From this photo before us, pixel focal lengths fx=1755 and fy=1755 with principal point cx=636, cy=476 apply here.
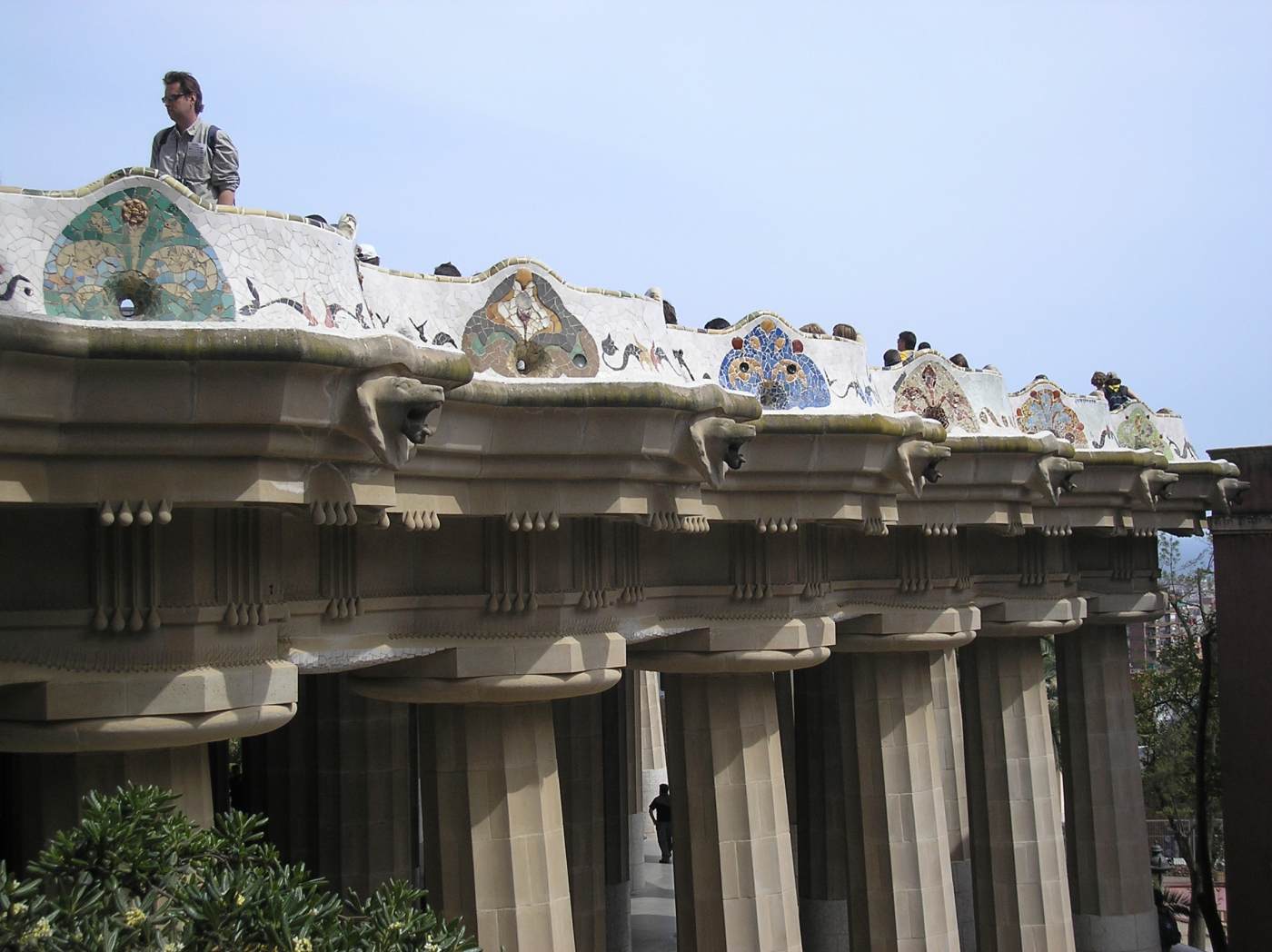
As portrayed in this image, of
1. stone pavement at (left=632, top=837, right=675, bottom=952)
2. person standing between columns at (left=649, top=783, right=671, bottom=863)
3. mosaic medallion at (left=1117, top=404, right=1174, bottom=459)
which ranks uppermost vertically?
mosaic medallion at (left=1117, top=404, right=1174, bottom=459)

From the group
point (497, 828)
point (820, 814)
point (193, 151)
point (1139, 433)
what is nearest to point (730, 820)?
point (497, 828)

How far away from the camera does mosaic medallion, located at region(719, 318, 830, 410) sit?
18125 millimetres

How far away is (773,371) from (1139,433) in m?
13.7

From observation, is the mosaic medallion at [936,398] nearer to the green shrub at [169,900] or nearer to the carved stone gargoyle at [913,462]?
the carved stone gargoyle at [913,462]

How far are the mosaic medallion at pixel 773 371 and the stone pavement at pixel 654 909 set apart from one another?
15591 millimetres

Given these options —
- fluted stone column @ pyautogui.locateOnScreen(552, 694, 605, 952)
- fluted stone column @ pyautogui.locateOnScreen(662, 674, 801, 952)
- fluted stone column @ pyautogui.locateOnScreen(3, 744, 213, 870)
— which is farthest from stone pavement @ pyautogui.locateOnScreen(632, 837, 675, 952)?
fluted stone column @ pyautogui.locateOnScreen(3, 744, 213, 870)

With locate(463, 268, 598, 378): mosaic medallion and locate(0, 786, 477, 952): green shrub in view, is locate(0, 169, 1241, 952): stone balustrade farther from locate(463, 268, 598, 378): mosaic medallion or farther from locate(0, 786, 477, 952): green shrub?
locate(0, 786, 477, 952): green shrub

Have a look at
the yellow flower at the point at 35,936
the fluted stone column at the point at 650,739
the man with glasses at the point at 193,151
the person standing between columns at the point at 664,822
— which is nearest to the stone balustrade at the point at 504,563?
the man with glasses at the point at 193,151

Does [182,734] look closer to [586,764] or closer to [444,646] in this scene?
[444,646]

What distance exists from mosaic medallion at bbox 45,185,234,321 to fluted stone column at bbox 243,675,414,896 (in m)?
9.31

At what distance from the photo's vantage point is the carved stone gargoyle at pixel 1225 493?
30.9m

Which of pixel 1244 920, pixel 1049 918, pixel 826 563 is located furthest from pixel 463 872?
pixel 1244 920

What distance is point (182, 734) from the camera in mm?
11914

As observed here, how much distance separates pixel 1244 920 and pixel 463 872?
20665 millimetres
